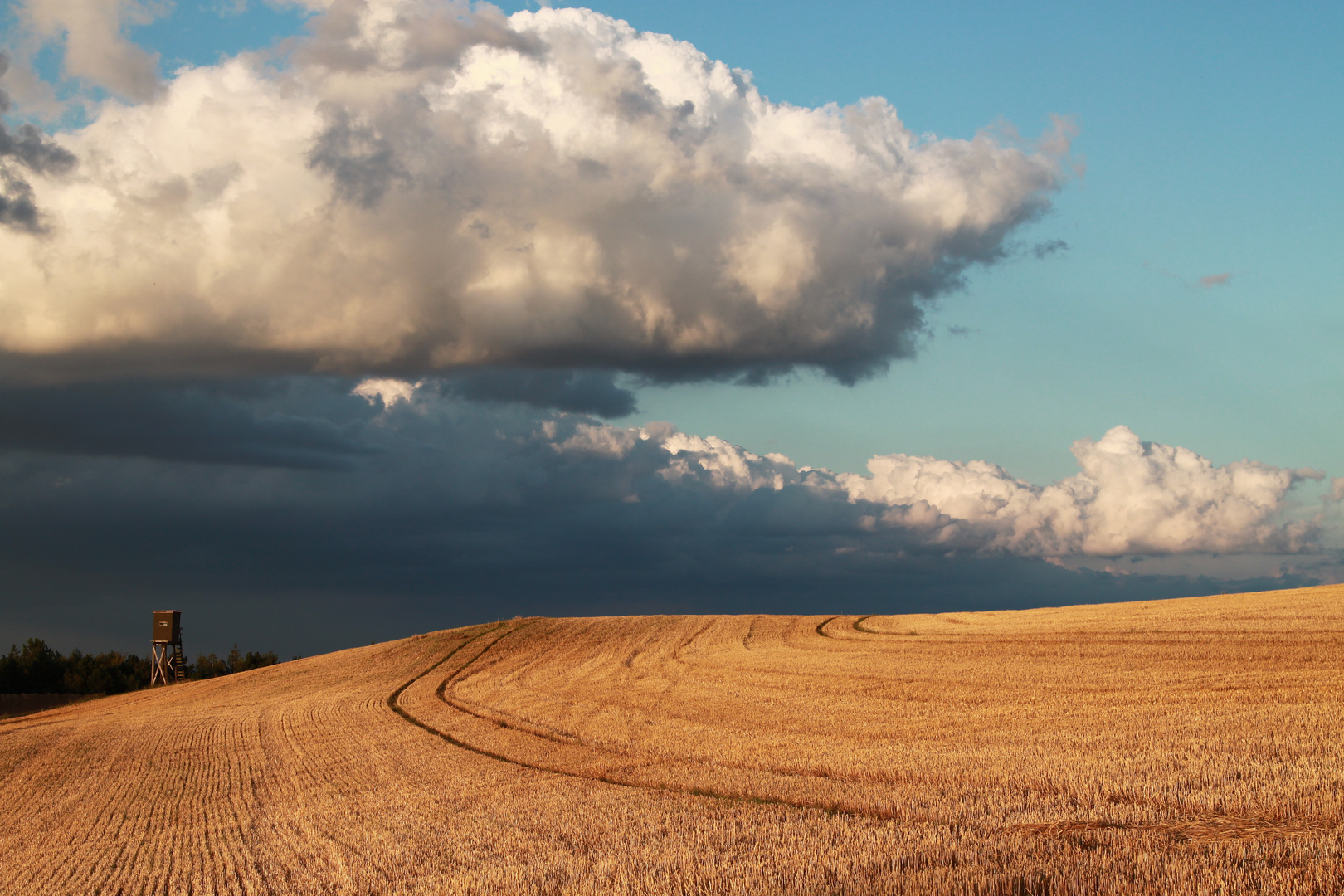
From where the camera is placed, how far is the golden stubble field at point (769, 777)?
10781mm

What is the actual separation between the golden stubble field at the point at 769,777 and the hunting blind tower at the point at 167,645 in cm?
2981

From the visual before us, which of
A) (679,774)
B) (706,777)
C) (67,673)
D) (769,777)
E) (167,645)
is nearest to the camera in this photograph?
(769,777)

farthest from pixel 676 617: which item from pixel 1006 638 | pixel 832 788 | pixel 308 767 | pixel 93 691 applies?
pixel 93 691

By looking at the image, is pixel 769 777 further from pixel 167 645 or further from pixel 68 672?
pixel 68 672

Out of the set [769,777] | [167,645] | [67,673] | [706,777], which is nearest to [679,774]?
[706,777]

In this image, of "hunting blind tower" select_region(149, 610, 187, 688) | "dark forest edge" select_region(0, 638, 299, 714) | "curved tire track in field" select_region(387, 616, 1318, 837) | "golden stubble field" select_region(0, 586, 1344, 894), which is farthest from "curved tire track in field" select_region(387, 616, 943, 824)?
"dark forest edge" select_region(0, 638, 299, 714)

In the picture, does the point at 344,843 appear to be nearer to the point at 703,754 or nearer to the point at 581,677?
the point at 703,754

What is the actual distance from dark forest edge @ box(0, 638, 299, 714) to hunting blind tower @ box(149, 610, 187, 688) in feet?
84.0

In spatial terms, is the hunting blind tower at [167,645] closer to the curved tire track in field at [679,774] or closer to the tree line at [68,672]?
the tree line at [68,672]

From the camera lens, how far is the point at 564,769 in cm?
2186

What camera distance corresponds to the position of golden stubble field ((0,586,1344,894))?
10781 millimetres

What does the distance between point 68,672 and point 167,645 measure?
1843 inches

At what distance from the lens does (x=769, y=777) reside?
18.4 meters

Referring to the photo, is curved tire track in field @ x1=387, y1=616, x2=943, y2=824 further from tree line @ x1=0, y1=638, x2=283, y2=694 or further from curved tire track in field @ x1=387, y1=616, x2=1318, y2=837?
Result: tree line @ x1=0, y1=638, x2=283, y2=694
